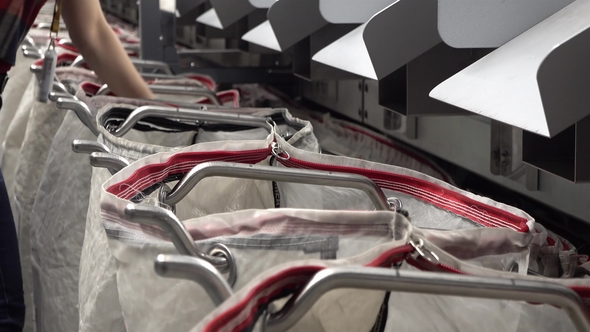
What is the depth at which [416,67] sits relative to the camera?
1079mm

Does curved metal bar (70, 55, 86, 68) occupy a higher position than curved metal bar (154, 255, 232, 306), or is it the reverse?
curved metal bar (70, 55, 86, 68)

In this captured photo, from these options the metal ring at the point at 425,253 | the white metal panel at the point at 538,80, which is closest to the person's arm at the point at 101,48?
the white metal panel at the point at 538,80

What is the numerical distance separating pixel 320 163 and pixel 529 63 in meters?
0.29

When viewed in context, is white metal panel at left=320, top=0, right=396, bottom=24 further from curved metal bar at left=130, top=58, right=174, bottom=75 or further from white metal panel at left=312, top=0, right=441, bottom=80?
curved metal bar at left=130, top=58, right=174, bottom=75

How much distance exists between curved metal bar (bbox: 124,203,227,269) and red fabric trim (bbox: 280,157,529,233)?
0.27 meters

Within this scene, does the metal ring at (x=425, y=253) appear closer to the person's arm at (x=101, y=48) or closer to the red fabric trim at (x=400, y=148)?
the red fabric trim at (x=400, y=148)

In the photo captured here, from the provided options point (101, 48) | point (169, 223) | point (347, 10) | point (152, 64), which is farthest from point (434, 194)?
point (152, 64)

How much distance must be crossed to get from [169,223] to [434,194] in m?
0.32

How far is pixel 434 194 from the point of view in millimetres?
849

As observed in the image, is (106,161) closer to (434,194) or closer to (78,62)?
(434,194)

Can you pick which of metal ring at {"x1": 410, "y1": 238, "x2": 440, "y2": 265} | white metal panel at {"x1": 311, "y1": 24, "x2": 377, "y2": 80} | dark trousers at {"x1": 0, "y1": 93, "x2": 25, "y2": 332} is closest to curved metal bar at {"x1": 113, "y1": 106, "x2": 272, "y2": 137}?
white metal panel at {"x1": 311, "y1": 24, "x2": 377, "y2": 80}

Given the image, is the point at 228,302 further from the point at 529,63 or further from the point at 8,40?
the point at 8,40

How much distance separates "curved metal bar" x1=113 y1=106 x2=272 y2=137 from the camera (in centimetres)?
123

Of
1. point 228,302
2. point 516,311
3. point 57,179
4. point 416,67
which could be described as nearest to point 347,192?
point 416,67
